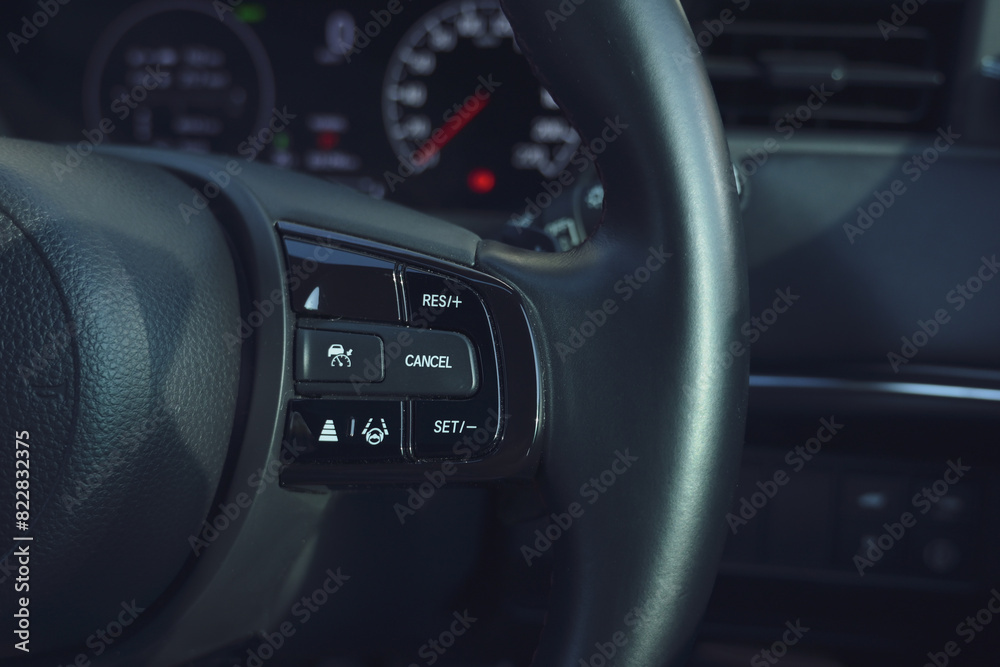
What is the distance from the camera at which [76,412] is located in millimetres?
537

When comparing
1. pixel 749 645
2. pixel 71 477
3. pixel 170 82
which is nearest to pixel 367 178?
pixel 170 82

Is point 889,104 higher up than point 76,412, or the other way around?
point 889,104

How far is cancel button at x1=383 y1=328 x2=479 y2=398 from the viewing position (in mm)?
606

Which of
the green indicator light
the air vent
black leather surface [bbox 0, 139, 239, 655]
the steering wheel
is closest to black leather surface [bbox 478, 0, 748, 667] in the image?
the steering wheel

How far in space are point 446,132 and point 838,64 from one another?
0.51m

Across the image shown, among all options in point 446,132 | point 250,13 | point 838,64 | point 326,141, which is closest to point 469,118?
point 446,132

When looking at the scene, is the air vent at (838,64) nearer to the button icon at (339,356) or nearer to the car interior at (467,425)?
the car interior at (467,425)

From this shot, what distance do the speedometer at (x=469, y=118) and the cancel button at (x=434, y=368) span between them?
2.42ft

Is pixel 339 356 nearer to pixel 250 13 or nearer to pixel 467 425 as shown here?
pixel 467 425

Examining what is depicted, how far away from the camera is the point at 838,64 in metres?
1.09

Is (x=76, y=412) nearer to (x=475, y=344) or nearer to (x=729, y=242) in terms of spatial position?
(x=475, y=344)

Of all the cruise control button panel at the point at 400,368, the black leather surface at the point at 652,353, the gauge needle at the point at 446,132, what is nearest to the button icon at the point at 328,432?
the cruise control button panel at the point at 400,368

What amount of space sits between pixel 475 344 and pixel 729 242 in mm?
167

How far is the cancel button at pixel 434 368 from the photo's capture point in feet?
1.99
